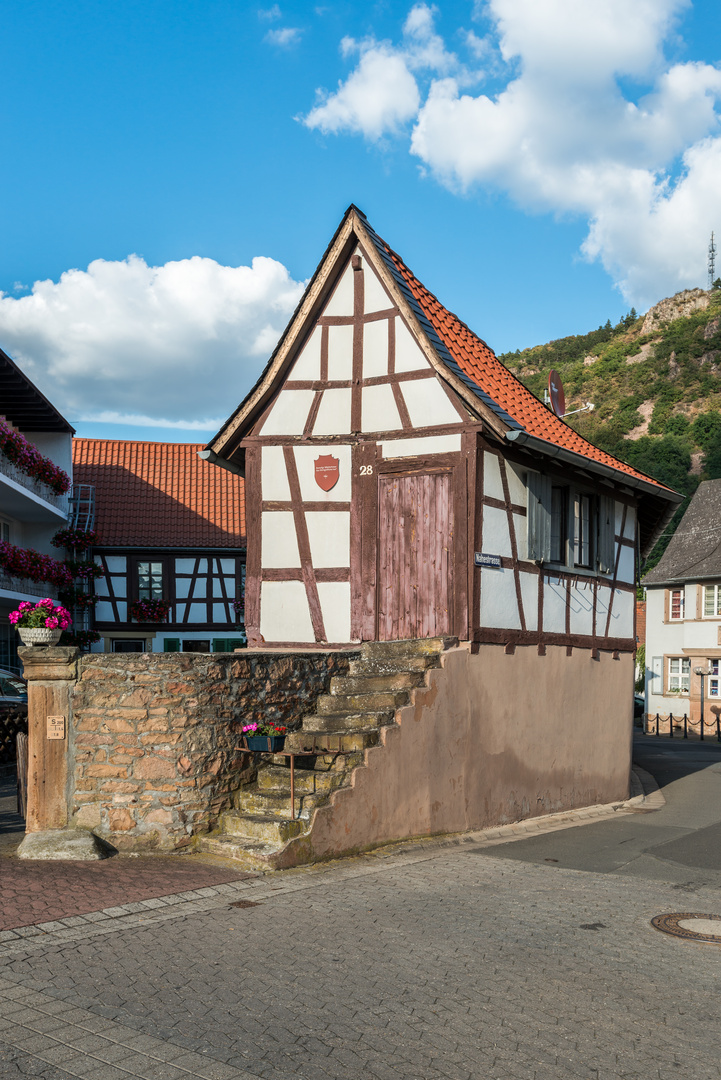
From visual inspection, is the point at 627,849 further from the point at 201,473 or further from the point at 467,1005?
the point at 201,473

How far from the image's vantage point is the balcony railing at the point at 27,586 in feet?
78.3

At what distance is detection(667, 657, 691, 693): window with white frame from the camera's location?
131 feet

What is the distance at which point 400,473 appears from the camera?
42.4 ft

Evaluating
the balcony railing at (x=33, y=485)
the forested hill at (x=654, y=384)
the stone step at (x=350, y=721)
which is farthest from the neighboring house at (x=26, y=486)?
the forested hill at (x=654, y=384)

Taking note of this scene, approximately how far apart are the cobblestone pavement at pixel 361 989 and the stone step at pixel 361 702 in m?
2.66

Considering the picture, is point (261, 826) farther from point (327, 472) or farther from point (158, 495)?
point (158, 495)

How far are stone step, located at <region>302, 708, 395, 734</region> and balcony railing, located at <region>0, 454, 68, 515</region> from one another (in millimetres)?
15490

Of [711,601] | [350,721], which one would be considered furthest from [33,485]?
[711,601]

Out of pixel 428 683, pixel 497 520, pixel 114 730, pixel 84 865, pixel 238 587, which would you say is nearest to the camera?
pixel 84 865

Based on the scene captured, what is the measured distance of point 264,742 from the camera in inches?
376

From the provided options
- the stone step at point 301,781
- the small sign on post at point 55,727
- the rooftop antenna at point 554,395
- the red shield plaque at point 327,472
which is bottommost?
the stone step at point 301,781

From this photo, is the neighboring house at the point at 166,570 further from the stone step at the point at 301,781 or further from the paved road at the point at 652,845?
the stone step at the point at 301,781

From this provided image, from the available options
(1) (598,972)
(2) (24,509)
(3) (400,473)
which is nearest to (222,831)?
(1) (598,972)

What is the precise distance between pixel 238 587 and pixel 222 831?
75.0ft
